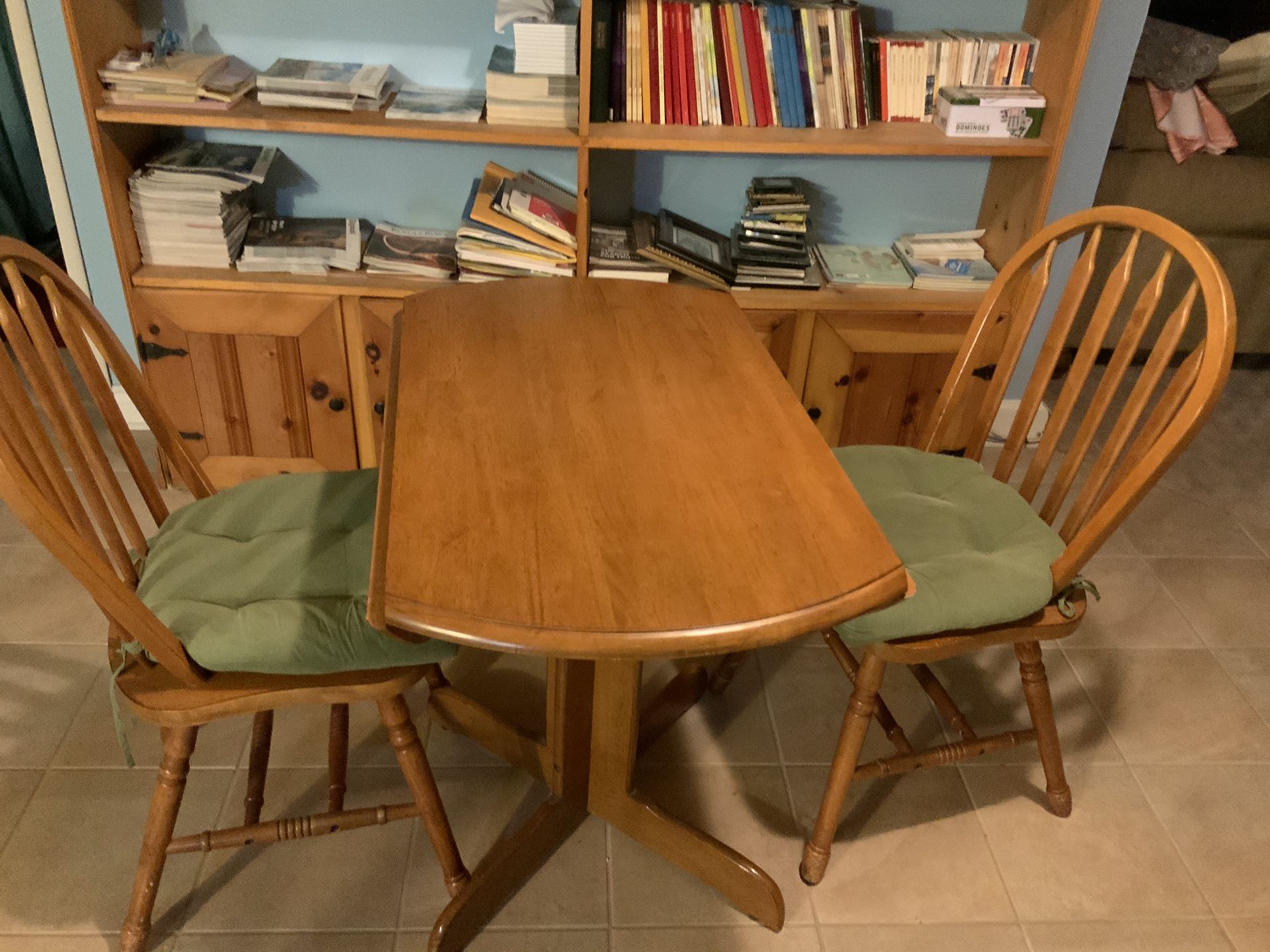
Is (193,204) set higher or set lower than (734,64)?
lower

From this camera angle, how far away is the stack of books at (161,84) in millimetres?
1907

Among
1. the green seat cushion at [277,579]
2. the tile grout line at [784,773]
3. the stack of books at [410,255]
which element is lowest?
the tile grout line at [784,773]

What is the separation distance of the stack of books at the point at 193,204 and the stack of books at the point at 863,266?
4.07 ft

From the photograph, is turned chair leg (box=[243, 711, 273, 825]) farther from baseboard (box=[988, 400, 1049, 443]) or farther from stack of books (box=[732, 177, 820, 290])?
baseboard (box=[988, 400, 1049, 443])

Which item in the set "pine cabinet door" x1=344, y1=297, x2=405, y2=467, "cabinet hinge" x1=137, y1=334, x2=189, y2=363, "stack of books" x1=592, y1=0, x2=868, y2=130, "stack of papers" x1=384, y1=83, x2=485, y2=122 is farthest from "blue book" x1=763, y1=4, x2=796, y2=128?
"cabinet hinge" x1=137, y1=334, x2=189, y2=363

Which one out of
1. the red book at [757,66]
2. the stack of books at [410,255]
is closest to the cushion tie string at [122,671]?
the stack of books at [410,255]

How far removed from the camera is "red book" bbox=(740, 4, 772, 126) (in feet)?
6.59

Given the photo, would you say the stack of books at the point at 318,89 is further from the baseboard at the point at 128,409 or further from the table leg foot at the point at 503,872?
the table leg foot at the point at 503,872

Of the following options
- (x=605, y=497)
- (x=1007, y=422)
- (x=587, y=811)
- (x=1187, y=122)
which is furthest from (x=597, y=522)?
(x=1187, y=122)

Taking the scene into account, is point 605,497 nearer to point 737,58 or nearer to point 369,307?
point 369,307

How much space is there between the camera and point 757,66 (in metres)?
2.04

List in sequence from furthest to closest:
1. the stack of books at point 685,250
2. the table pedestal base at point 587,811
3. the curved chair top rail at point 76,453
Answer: the stack of books at point 685,250 → the table pedestal base at point 587,811 → the curved chair top rail at point 76,453

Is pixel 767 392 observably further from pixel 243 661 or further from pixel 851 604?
pixel 243 661

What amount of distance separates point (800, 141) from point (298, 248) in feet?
3.50
